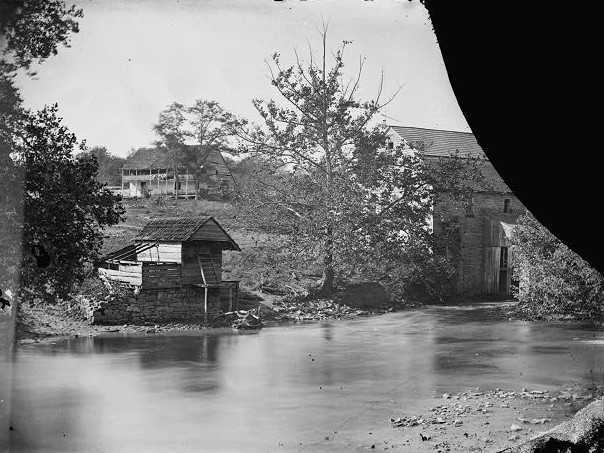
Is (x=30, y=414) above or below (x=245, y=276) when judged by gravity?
below

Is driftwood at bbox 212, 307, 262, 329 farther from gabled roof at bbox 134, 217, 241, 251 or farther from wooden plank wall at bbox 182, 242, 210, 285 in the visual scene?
gabled roof at bbox 134, 217, 241, 251

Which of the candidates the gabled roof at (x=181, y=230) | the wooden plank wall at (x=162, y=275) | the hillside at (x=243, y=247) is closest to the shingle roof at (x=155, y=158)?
the hillside at (x=243, y=247)

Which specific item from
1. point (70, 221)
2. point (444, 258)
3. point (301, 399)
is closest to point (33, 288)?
point (70, 221)

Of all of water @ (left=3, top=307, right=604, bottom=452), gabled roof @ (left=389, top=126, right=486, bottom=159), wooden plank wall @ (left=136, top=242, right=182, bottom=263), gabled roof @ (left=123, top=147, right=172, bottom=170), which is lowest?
water @ (left=3, top=307, right=604, bottom=452)

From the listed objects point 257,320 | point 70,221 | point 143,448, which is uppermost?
point 70,221

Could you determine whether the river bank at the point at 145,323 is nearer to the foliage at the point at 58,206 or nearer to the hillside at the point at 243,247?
the hillside at the point at 243,247

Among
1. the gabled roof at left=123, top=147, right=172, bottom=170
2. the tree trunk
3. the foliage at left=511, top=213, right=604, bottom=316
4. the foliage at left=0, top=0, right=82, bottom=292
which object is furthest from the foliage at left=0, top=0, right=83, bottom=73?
the foliage at left=511, top=213, right=604, bottom=316

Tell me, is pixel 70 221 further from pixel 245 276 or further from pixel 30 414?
pixel 245 276
